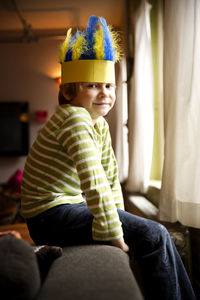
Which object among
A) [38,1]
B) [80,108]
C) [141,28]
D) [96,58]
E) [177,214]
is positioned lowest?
[177,214]

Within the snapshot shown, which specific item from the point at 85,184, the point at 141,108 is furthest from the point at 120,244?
the point at 141,108

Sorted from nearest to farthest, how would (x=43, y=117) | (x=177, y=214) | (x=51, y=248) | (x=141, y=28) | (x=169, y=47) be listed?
(x=51, y=248), (x=177, y=214), (x=169, y=47), (x=141, y=28), (x=43, y=117)

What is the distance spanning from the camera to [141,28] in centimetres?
260

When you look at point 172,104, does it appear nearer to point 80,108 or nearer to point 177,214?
point 177,214

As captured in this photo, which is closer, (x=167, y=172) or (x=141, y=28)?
(x=167, y=172)

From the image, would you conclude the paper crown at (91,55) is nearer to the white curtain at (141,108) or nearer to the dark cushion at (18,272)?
the dark cushion at (18,272)

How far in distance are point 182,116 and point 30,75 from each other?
3.75 metres

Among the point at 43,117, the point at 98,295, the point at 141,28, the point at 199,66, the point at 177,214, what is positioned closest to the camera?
the point at 98,295

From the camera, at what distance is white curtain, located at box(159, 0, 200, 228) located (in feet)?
4.75

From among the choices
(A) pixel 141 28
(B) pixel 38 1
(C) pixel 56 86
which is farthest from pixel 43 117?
(A) pixel 141 28

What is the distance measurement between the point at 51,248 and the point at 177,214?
2.55 ft

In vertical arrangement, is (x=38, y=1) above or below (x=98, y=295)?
above

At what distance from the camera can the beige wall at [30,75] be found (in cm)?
484

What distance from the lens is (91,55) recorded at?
3.81 ft
